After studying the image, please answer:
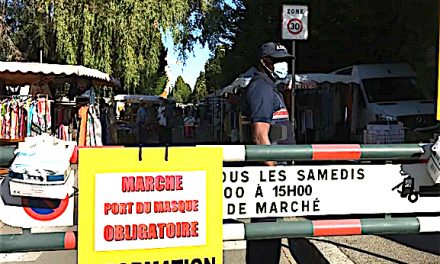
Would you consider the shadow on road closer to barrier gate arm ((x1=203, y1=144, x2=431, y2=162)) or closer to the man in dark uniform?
the man in dark uniform

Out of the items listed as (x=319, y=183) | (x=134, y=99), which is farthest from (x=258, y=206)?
(x=134, y=99)

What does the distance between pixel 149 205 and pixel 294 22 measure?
17.5 feet

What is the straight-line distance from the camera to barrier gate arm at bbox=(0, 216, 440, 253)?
3.41 metres

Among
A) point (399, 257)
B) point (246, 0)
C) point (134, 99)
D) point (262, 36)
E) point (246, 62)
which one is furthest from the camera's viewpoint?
point (134, 99)

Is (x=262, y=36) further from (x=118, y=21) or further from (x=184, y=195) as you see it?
(x=184, y=195)

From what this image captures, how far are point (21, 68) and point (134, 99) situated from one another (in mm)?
17507

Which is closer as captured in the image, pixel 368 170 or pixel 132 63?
pixel 368 170

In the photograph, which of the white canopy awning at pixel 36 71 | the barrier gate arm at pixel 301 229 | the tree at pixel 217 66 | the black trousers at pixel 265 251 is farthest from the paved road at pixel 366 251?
the tree at pixel 217 66

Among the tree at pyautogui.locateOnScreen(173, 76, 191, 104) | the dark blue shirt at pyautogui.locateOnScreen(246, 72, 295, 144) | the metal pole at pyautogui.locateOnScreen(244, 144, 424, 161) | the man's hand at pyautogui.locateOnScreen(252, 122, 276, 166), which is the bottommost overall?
the metal pole at pyautogui.locateOnScreen(244, 144, 424, 161)

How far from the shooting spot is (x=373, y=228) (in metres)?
3.81

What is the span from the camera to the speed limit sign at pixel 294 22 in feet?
26.6

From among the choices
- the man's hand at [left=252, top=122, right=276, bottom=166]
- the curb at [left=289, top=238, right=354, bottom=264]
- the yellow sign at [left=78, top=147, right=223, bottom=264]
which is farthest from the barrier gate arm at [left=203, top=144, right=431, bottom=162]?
the curb at [left=289, top=238, right=354, bottom=264]

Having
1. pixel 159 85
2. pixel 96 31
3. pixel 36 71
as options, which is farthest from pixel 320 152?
pixel 159 85

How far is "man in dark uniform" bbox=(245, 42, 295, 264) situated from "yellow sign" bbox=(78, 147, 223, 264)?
3.98ft
